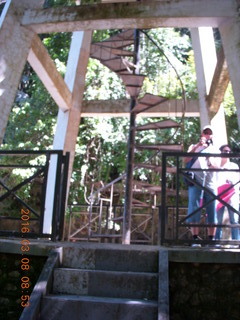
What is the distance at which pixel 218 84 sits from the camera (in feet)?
22.9

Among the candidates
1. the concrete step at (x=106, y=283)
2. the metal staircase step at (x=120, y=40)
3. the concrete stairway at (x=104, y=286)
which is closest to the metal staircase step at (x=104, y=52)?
the metal staircase step at (x=120, y=40)

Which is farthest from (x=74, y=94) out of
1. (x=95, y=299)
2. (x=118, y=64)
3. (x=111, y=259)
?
(x=95, y=299)

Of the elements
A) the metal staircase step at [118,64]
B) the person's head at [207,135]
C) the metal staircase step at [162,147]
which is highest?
the metal staircase step at [118,64]

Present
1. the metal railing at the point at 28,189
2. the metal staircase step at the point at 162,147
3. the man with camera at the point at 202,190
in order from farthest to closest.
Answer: the metal staircase step at the point at 162,147 → the man with camera at the point at 202,190 → the metal railing at the point at 28,189

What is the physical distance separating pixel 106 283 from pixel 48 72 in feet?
14.0

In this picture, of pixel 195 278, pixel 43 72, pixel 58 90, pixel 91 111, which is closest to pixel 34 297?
pixel 195 278

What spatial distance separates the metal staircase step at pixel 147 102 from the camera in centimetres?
742

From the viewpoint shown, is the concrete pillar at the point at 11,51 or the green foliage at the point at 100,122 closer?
the concrete pillar at the point at 11,51

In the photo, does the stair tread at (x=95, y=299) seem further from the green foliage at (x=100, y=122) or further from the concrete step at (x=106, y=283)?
the green foliage at (x=100, y=122)

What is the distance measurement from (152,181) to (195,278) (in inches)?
367

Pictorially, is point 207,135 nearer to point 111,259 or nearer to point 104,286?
point 111,259

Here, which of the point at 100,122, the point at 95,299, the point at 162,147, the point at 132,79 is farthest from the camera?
the point at 100,122

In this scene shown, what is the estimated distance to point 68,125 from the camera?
8.13 m

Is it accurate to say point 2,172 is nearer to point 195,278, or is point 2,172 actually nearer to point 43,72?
point 43,72
